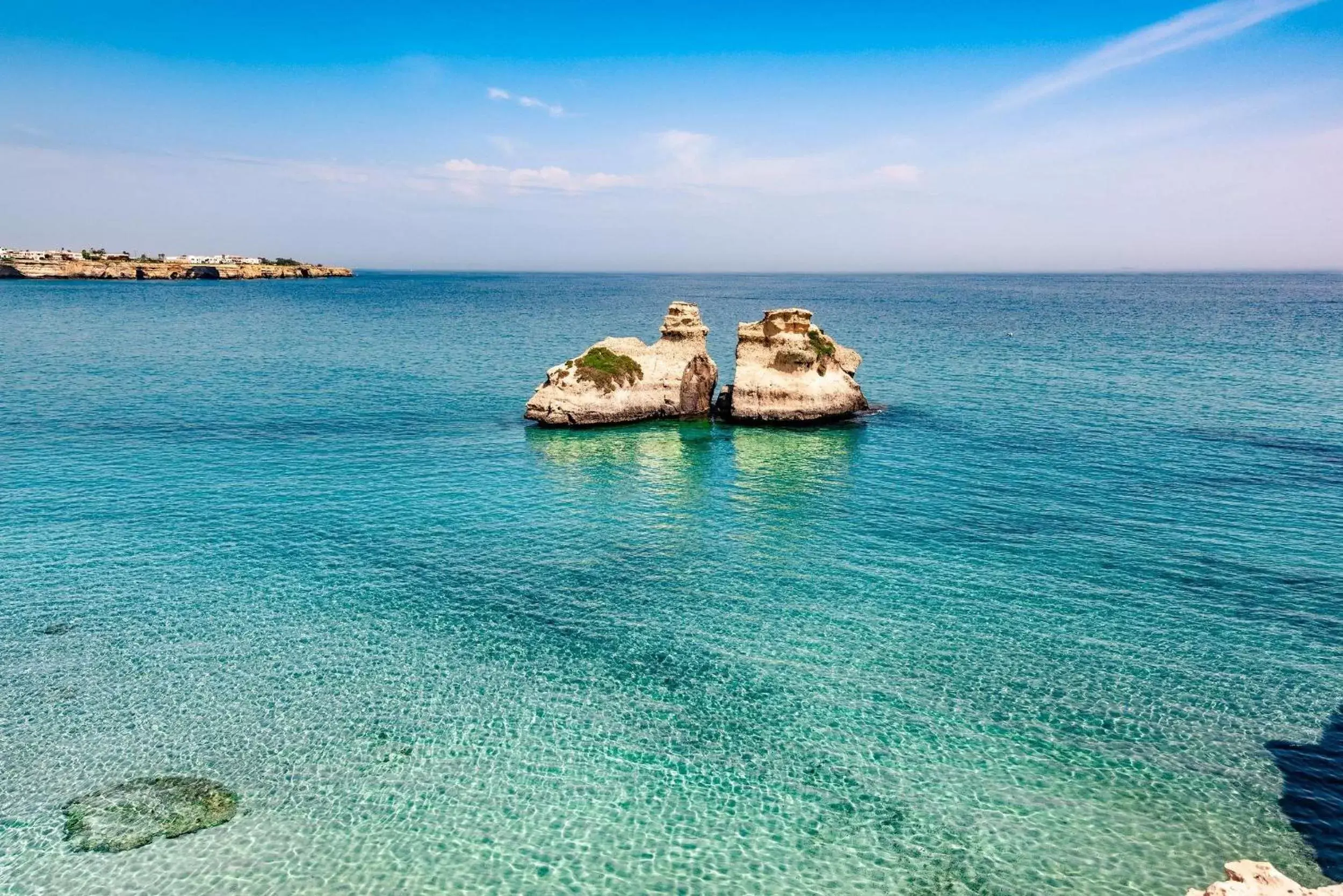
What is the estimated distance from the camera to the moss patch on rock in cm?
4716

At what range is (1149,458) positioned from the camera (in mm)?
37688

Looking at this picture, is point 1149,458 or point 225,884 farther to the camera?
point 1149,458

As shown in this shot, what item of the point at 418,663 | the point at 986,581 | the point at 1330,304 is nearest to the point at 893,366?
the point at 986,581

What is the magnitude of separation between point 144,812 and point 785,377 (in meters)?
39.2

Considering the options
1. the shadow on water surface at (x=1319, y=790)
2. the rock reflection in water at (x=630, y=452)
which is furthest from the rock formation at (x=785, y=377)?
the shadow on water surface at (x=1319, y=790)

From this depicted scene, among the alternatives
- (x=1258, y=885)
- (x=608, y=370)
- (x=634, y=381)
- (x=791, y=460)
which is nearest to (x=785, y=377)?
(x=791, y=460)

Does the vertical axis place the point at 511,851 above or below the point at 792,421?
below

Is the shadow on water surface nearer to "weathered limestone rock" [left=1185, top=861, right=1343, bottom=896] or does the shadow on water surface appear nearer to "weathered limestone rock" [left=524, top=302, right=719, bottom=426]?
"weathered limestone rock" [left=1185, top=861, right=1343, bottom=896]

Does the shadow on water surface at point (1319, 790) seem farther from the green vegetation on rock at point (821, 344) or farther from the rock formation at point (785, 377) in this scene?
the green vegetation on rock at point (821, 344)

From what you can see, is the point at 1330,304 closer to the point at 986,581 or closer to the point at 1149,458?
the point at 1149,458

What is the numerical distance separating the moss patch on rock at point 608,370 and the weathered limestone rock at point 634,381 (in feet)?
0.11

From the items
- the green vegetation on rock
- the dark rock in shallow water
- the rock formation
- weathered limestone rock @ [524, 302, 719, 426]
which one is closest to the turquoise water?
the dark rock in shallow water

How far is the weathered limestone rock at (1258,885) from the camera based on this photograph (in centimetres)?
970

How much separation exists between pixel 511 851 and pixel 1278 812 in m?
14.5
